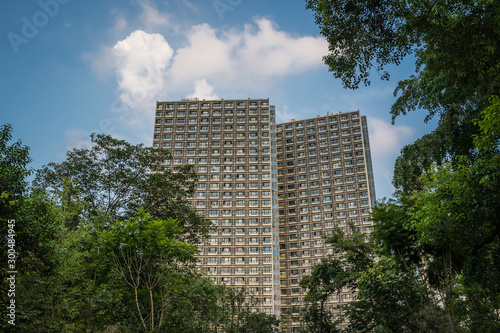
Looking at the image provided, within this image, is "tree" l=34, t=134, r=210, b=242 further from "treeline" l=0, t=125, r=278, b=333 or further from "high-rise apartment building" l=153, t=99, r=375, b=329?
"high-rise apartment building" l=153, t=99, r=375, b=329

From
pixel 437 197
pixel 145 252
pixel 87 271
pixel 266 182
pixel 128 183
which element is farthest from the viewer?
pixel 266 182

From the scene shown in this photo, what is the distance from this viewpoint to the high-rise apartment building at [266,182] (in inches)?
3076

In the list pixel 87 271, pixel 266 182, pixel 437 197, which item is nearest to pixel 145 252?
pixel 87 271

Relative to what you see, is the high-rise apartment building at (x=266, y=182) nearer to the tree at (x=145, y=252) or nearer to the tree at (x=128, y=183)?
the tree at (x=128, y=183)

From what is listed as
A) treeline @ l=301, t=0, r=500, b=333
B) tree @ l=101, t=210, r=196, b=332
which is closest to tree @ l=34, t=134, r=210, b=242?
tree @ l=101, t=210, r=196, b=332

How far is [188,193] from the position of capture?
103 feet

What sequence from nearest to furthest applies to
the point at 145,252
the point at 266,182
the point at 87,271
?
the point at 145,252 < the point at 87,271 < the point at 266,182

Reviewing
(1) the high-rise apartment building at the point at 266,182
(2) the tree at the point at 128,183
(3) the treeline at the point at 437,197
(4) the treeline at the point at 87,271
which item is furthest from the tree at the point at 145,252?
(1) the high-rise apartment building at the point at 266,182

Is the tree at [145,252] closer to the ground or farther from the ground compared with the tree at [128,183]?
closer to the ground

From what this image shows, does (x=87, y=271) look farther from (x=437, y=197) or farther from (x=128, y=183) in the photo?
(x=437, y=197)

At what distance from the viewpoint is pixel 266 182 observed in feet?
273

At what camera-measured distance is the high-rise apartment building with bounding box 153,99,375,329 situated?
256 feet

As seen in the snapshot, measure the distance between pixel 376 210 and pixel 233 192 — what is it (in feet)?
230

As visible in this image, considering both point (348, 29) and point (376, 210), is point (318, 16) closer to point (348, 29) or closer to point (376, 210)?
point (348, 29)
